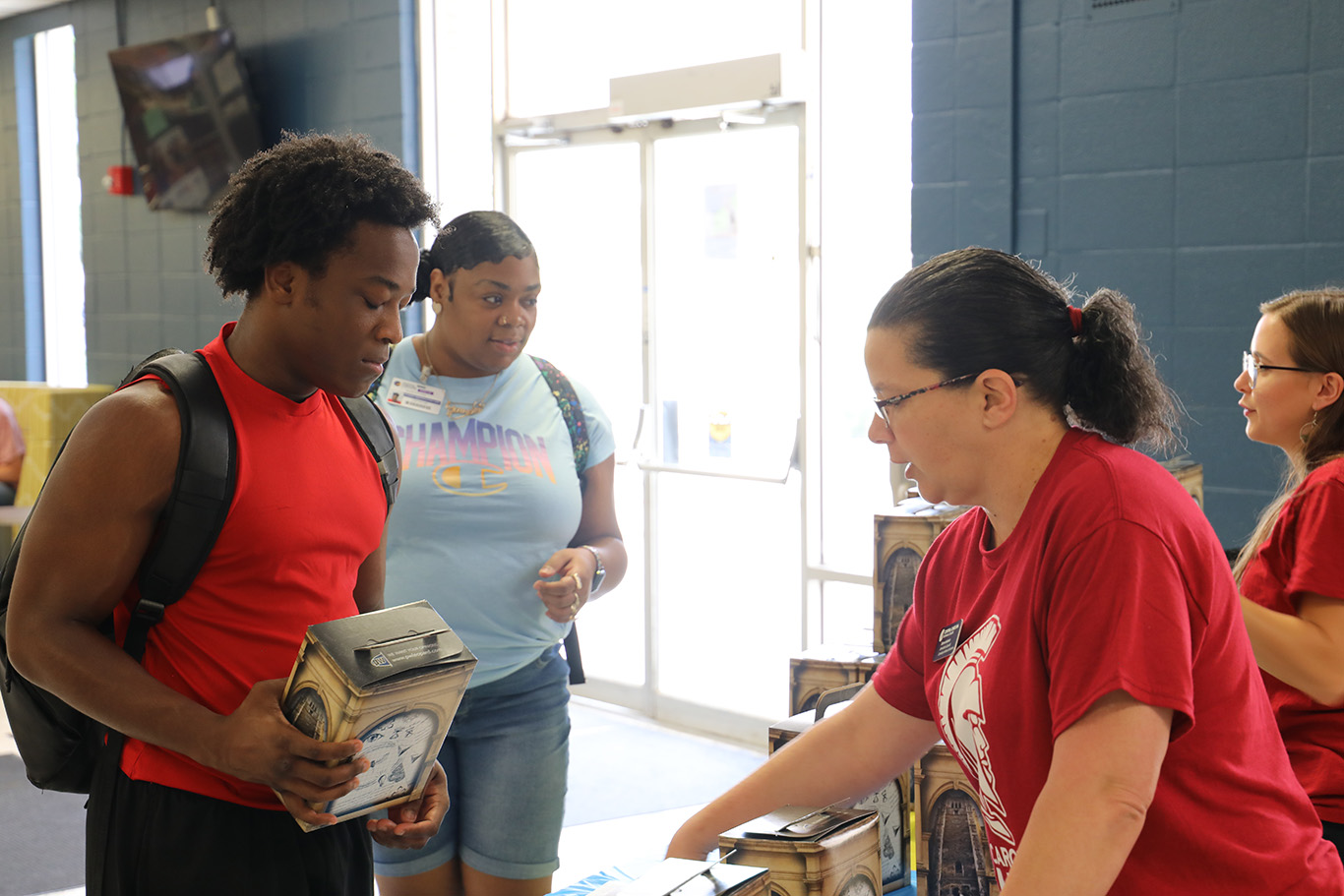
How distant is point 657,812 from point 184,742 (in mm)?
2884

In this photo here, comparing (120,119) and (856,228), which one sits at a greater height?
(120,119)

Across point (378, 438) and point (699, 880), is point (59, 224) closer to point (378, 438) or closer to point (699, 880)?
point (378, 438)

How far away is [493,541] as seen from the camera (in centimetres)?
211

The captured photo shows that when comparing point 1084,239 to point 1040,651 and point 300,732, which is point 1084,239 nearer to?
point 1040,651

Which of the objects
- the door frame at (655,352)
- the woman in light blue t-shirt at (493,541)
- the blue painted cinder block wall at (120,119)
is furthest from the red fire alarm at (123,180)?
the woman in light blue t-shirt at (493,541)

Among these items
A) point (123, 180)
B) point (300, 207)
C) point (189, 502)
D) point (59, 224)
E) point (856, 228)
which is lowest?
point (189, 502)

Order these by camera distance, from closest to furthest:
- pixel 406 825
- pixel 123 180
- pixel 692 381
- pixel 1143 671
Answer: pixel 1143 671 < pixel 406 825 < pixel 692 381 < pixel 123 180

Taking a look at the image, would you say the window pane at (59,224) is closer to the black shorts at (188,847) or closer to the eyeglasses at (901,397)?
the black shorts at (188,847)

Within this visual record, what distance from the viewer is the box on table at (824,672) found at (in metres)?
2.11

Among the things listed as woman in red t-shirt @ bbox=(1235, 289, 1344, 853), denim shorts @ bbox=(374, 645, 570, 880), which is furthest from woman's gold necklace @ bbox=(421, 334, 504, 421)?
woman in red t-shirt @ bbox=(1235, 289, 1344, 853)

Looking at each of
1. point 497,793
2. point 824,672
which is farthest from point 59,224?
point 824,672

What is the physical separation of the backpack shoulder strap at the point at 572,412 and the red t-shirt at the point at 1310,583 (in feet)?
3.97

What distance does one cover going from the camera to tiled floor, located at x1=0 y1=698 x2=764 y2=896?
11.7 feet

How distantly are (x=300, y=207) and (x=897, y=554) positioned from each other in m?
1.23
